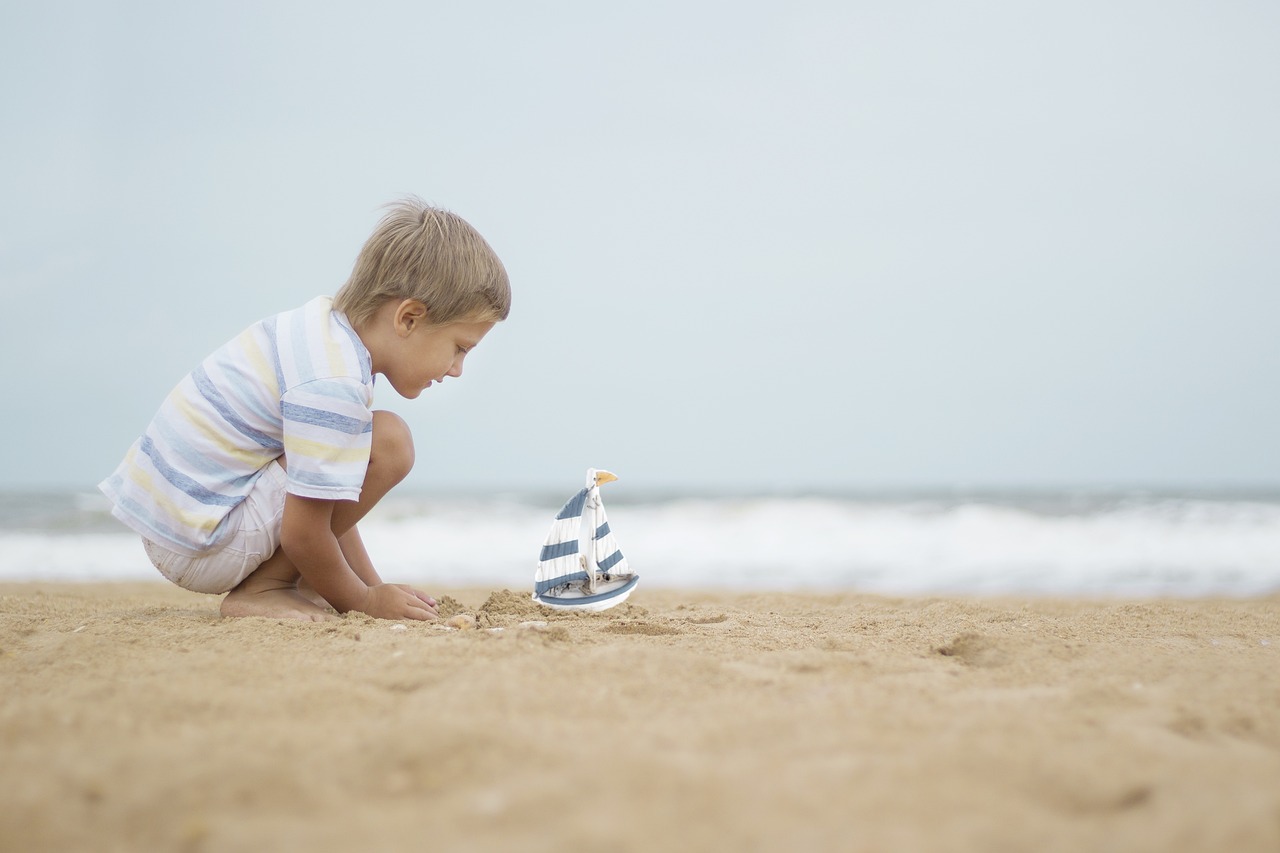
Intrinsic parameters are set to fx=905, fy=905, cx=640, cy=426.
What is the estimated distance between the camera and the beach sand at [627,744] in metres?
1.00

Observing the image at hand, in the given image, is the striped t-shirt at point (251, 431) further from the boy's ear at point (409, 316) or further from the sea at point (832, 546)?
the sea at point (832, 546)

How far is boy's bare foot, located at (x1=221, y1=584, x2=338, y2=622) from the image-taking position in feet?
8.66

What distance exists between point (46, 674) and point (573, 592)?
5.05 ft

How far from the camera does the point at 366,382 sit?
8.30 feet

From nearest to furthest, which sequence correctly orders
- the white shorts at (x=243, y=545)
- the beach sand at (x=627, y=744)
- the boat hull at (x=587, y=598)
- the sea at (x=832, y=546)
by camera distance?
the beach sand at (x=627, y=744) < the white shorts at (x=243, y=545) < the boat hull at (x=587, y=598) < the sea at (x=832, y=546)

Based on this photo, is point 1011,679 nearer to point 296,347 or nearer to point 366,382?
point 366,382

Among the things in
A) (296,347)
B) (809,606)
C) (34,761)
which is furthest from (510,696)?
(809,606)

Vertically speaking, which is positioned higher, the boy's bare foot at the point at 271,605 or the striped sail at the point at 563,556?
the striped sail at the point at 563,556

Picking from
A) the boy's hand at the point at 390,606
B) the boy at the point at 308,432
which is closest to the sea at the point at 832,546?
the boy's hand at the point at 390,606

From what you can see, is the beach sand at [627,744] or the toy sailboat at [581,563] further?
the toy sailboat at [581,563]

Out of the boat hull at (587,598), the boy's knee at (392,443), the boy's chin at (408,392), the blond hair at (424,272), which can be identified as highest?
the blond hair at (424,272)

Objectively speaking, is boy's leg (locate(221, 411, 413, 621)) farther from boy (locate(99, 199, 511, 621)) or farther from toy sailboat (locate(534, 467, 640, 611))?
toy sailboat (locate(534, 467, 640, 611))

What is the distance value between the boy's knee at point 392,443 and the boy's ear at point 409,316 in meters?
0.26

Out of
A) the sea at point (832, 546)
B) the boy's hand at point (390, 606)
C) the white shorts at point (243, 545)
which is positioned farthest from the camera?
the sea at point (832, 546)
